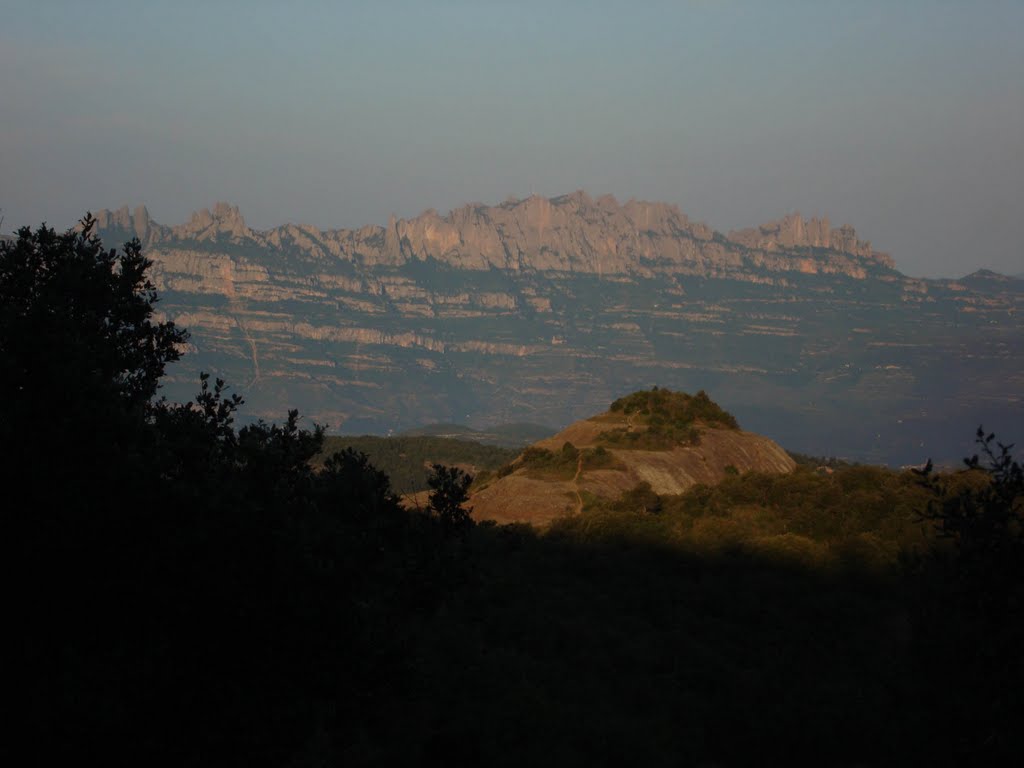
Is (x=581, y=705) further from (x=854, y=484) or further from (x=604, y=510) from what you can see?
(x=854, y=484)

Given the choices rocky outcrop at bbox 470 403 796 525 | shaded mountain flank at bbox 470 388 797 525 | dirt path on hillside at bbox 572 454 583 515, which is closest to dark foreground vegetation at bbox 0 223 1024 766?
dirt path on hillside at bbox 572 454 583 515

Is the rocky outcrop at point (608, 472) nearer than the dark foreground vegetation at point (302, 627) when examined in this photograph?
No

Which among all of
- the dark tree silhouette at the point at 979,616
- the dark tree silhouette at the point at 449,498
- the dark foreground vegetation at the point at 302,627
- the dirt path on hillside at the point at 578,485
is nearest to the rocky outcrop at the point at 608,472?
the dirt path on hillside at the point at 578,485

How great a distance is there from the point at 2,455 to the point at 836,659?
67.9 feet

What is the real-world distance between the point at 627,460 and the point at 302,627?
151ft

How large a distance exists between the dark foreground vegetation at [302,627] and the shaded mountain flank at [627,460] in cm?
2680

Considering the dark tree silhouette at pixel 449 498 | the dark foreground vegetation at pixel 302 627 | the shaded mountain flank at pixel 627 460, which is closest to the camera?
the dark foreground vegetation at pixel 302 627

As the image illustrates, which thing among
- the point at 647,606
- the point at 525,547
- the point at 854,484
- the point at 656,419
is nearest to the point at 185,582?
the point at 647,606

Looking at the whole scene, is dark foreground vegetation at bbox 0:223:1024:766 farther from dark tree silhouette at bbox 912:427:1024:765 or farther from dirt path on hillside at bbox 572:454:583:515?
dirt path on hillside at bbox 572:454:583:515

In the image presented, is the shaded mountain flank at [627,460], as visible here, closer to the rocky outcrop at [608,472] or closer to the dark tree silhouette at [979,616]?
the rocky outcrop at [608,472]

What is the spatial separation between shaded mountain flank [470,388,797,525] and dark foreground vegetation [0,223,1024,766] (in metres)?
26.8

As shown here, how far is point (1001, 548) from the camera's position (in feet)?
45.8

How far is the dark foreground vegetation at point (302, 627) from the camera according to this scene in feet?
46.6

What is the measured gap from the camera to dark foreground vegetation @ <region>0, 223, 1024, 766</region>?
14211 mm
